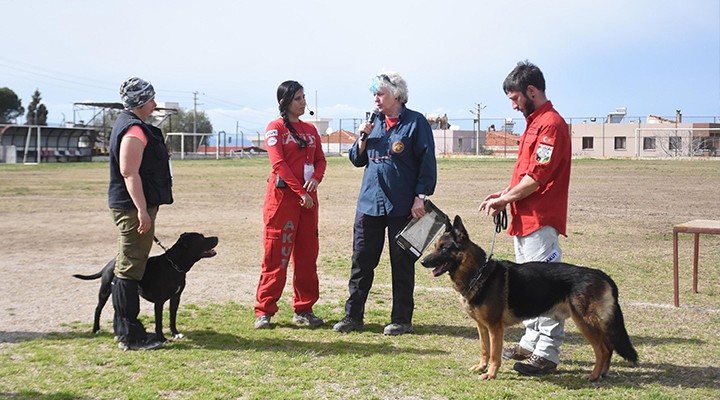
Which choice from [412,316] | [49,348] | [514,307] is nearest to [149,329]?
[49,348]

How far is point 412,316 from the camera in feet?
22.4

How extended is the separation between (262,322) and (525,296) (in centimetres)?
258

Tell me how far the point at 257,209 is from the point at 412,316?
1091 cm

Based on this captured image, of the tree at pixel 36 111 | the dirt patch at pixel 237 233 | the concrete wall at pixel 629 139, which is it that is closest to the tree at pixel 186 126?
the tree at pixel 36 111

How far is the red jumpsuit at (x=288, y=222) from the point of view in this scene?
6531 millimetres

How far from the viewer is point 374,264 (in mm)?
6551

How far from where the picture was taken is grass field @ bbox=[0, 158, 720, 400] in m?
4.89

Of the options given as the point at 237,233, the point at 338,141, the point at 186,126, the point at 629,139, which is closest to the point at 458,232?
the point at 237,233

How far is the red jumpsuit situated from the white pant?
6.83 ft

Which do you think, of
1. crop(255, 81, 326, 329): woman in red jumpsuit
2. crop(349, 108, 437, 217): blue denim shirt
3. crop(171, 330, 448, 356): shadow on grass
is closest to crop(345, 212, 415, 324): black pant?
crop(349, 108, 437, 217): blue denim shirt

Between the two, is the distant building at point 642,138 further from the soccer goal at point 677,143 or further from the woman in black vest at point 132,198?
the woman in black vest at point 132,198

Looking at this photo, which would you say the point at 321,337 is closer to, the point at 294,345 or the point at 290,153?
the point at 294,345

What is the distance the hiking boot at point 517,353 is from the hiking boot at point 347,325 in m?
1.41

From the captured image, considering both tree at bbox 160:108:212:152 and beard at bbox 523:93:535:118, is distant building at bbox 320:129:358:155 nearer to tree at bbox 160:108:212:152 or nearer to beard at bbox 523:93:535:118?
tree at bbox 160:108:212:152
